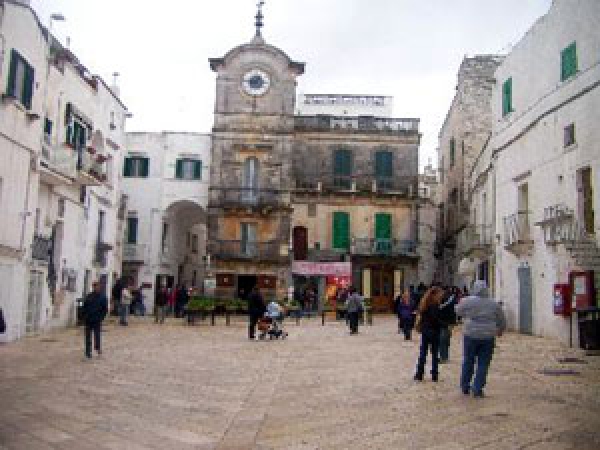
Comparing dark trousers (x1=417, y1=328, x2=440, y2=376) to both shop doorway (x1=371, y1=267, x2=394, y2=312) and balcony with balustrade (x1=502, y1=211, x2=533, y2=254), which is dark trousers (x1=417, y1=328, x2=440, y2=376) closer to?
Result: balcony with balustrade (x1=502, y1=211, x2=533, y2=254)

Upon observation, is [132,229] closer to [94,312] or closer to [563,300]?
Answer: [94,312]

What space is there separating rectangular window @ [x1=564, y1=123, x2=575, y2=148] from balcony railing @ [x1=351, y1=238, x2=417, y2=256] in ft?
68.0

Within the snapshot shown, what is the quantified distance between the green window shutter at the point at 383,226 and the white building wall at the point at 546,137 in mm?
14759

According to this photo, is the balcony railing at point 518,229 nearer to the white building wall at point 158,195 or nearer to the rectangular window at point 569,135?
the rectangular window at point 569,135

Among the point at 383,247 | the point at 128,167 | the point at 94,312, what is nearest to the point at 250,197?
the point at 128,167

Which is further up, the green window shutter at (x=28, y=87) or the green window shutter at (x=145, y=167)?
the green window shutter at (x=145, y=167)

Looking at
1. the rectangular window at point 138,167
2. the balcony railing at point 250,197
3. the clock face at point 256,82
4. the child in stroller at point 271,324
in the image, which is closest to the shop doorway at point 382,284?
the balcony railing at point 250,197

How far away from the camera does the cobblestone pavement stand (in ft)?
21.7

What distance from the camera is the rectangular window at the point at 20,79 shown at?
55.8 ft

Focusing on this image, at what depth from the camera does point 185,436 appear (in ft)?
22.3

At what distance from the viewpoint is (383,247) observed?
3981cm

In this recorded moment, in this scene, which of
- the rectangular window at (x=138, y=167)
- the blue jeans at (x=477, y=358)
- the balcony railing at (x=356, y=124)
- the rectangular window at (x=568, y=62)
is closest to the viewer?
the blue jeans at (x=477, y=358)

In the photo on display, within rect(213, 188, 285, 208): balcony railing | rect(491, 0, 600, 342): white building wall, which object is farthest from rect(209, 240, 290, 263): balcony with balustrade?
rect(491, 0, 600, 342): white building wall

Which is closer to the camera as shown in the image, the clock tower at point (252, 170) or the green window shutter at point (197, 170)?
the clock tower at point (252, 170)
